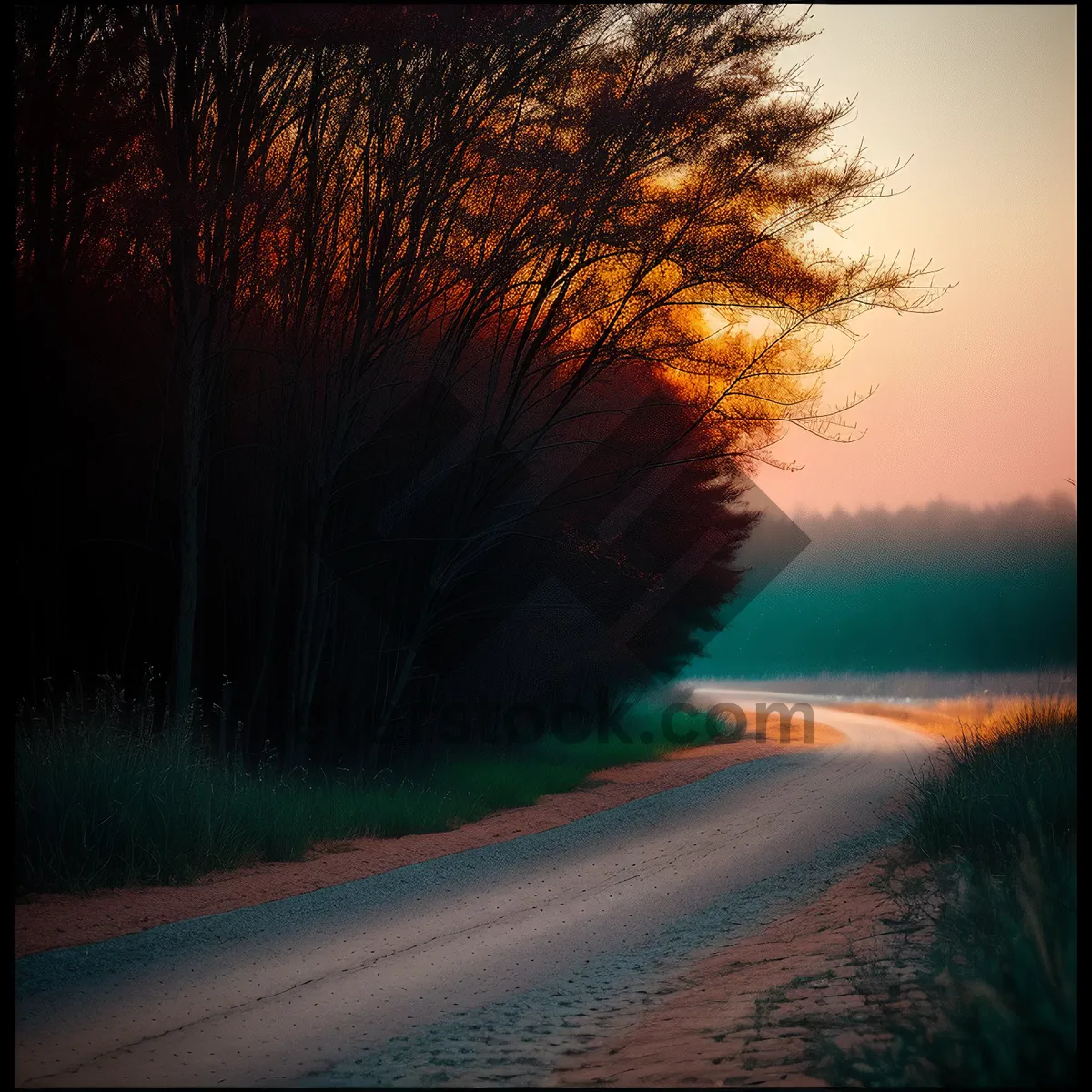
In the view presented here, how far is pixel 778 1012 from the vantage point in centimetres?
502

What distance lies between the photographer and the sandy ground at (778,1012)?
4259mm

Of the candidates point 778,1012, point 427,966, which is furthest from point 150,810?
point 778,1012

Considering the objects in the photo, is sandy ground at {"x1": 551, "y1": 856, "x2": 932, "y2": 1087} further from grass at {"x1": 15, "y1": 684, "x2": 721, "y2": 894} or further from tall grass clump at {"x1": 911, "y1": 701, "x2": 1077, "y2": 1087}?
grass at {"x1": 15, "y1": 684, "x2": 721, "y2": 894}

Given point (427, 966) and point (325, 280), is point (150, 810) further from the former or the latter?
point (325, 280)

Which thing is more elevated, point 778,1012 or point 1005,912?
point 1005,912

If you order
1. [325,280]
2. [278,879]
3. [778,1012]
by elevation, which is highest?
[325,280]

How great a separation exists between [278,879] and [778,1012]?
5312 millimetres

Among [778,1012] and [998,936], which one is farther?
[998,936]

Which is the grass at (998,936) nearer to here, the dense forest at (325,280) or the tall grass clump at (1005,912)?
the tall grass clump at (1005,912)

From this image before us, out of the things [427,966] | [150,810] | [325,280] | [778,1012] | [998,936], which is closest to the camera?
[778,1012]

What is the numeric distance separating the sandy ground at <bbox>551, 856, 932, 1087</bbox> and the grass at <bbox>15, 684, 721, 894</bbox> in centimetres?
490

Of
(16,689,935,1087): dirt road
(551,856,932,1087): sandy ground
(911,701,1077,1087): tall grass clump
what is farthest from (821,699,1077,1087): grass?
(16,689,935,1087): dirt road

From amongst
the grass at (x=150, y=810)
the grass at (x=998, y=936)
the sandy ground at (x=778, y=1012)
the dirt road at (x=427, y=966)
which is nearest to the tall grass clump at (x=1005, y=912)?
the grass at (x=998, y=936)

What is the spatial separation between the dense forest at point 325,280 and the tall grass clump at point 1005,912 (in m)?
5.47
